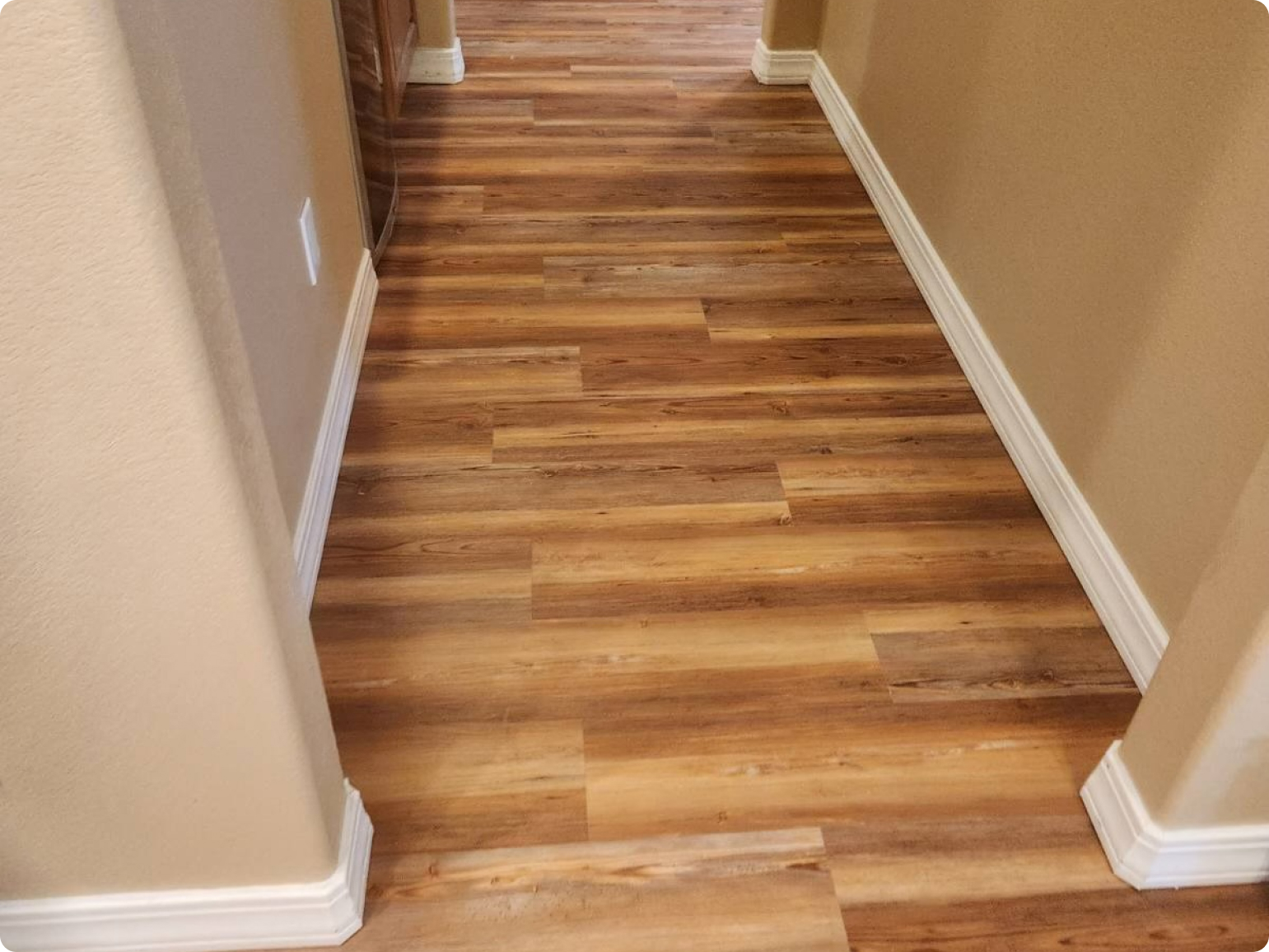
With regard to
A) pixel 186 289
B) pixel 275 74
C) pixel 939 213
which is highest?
pixel 186 289

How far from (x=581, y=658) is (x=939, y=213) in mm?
1546

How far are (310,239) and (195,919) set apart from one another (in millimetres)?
1205

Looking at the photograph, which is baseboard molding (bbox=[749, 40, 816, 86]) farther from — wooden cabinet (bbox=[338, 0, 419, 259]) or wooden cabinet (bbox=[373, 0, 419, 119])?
wooden cabinet (bbox=[338, 0, 419, 259])

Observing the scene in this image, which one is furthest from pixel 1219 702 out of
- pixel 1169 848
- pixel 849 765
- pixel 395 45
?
pixel 395 45

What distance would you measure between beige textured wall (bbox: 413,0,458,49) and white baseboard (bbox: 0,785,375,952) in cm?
306

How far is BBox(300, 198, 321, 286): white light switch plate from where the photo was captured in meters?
2.00

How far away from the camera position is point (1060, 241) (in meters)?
2.04

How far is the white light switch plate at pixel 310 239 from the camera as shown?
2.00 m

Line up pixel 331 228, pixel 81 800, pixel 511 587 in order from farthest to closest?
1. pixel 331 228
2. pixel 511 587
3. pixel 81 800

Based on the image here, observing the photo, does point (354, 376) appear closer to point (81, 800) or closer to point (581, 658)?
point (581, 658)

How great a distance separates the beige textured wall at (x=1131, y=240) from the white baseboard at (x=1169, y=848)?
1.12ft

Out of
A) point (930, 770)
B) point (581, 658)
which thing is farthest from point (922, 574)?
point (581, 658)

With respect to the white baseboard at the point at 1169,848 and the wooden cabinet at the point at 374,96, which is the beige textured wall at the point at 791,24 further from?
the white baseboard at the point at 1169,848

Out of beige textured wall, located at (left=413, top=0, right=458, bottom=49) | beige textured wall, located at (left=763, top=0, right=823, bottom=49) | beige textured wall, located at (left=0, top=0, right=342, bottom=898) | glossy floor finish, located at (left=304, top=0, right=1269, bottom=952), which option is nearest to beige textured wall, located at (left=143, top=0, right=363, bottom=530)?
glossy floor finish, located at (left=304, top=0, right=1269, bottom=952)
